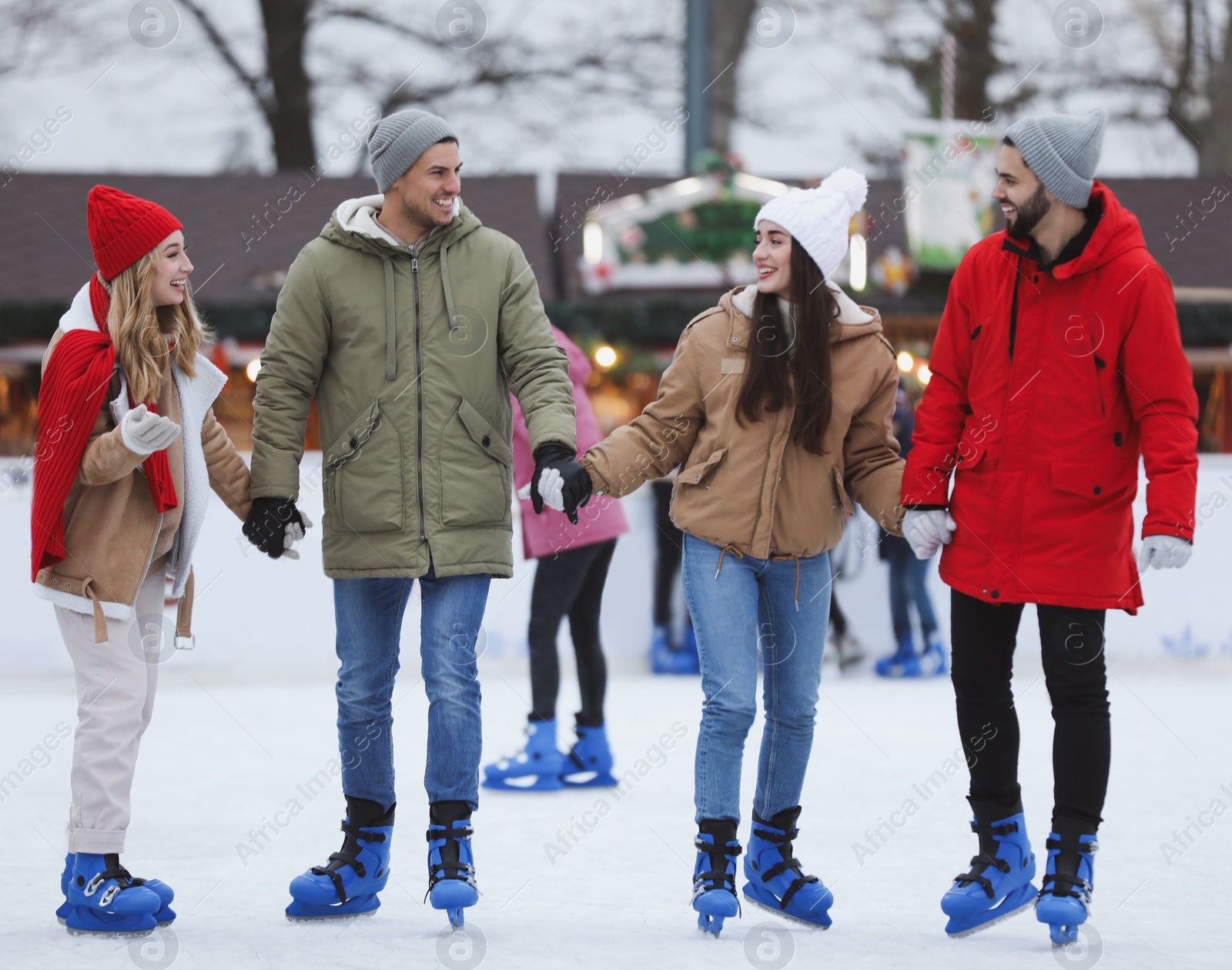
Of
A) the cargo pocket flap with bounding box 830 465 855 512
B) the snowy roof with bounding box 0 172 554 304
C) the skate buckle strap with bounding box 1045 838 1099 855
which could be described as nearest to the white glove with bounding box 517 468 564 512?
the cargo pocket flap with bounding box 830 465 855 512

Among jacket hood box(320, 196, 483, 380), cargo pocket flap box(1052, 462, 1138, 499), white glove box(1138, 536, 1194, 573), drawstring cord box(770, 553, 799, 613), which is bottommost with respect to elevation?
drawstring cord box(770, 553, 799, 613)

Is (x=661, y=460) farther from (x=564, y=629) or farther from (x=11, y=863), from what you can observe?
(x=564, y=629)

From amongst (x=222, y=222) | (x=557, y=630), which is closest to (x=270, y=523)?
(x=557, y=630)

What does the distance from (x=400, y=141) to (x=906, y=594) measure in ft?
15.8

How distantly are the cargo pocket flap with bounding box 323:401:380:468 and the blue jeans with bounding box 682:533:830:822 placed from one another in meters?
0.68

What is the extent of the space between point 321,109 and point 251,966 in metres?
14.5

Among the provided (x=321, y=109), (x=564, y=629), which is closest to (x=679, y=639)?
(x=564, y=629)

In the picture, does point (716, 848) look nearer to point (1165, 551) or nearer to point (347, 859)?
point (347, 859)

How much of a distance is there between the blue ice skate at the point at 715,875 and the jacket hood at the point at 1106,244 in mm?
1246

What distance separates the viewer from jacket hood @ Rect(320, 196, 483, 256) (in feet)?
9.73

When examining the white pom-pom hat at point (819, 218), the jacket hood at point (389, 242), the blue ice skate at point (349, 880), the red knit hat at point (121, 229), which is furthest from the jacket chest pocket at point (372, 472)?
the white pom-pom hat at point (819, 218)

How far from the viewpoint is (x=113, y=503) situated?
2.88 m

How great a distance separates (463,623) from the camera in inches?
116

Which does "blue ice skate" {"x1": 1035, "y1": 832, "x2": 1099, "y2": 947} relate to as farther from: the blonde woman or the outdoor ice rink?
the blonde woman
